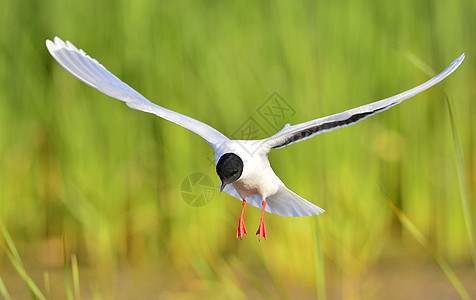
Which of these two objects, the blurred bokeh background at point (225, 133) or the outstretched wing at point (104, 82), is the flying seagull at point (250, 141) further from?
the blurred bokeh background at point (225, 133)

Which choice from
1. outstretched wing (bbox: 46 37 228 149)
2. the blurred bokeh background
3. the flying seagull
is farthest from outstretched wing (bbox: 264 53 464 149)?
the blurred bokeh background

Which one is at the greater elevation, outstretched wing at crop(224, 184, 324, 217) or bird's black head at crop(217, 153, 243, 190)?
bird's black head at crop(217, 153, 243, 190)

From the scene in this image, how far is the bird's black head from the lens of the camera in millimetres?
1437

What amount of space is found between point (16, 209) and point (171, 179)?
0.61 m

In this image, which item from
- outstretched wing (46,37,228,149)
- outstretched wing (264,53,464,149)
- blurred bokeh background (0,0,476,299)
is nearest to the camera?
outstretched wing (264,53,464,149)

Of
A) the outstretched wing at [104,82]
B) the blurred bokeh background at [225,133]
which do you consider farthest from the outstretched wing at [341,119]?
the blurred bokeh background at [225,133]

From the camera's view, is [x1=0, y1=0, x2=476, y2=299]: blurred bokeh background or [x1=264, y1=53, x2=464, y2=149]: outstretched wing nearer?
[x1=264, y1=53, x2=464, y2=149]: outstretched wing

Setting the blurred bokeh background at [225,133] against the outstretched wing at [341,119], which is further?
the blurred bokeh background at [225,133]

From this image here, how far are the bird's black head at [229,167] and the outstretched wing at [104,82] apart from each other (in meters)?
0.17

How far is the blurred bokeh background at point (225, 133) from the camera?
2.38 metres

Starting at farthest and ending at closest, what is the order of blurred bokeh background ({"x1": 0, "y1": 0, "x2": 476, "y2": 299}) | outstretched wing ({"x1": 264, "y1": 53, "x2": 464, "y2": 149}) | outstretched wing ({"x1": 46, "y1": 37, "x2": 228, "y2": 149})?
blurred bokeh background ({"x1": 0, "y1": 0, "x2": 476, "y2": 299}) < outstretched wing ({"x1": 46, "y1": 37, "x2": 228, "y2": 149}) < outstretched wing ({"x1": 264, "y1": 53, "x2": 464, "y2": 149})

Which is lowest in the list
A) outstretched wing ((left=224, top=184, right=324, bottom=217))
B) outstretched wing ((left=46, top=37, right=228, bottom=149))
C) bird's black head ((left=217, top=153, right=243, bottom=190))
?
outstretched wing ((left=224, top=184, right=324, bottom=217))

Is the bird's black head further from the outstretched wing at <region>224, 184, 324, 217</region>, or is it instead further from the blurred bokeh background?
the blurred bokeh background

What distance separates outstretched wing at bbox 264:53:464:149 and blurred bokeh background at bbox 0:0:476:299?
2.69 feet
